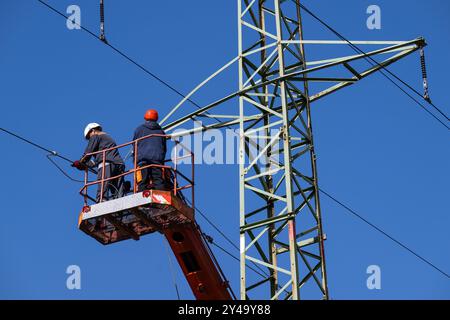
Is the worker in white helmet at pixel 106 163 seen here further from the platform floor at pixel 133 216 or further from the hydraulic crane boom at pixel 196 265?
the hydraulic crane boom at pixel 196 265

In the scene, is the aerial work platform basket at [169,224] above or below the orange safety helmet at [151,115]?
below

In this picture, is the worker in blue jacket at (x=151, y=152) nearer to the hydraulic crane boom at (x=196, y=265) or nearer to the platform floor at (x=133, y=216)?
the platform floor at (x=133, y=216)

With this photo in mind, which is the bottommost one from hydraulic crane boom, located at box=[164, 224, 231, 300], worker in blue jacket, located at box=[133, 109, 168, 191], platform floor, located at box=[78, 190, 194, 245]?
hydraulic crane boom, located at box=[164, 224, 231, 300]

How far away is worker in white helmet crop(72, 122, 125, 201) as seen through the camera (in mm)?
23031

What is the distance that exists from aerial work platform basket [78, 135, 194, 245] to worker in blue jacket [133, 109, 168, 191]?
11 cm

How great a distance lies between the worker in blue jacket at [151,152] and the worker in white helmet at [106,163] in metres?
0.59

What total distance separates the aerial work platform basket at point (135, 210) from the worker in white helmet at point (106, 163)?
9cm

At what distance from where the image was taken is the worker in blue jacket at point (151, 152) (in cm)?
2259

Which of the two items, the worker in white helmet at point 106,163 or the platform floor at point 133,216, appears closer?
the platform floor at point 133,216

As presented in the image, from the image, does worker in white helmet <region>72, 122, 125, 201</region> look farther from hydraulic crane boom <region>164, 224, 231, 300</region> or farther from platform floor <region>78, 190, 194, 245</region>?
hydraulic crane boom <region>164, 224, 231, 300</region>

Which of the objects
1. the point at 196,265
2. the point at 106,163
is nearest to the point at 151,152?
the point at 106,163

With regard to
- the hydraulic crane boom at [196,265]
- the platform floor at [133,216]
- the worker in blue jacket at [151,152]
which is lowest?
the hydraulic crane boom at [196,265]

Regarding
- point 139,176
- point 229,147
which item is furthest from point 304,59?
point 139,176

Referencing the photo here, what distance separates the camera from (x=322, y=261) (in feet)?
74.0
